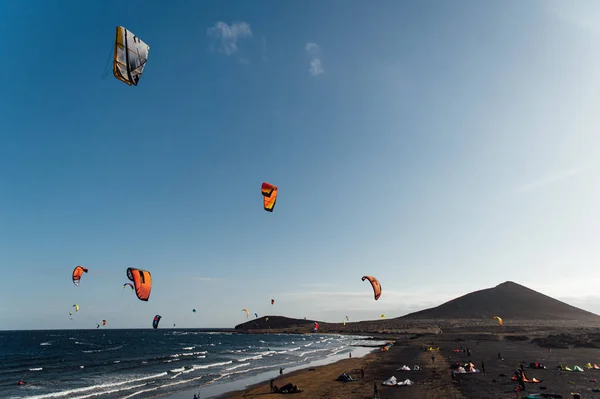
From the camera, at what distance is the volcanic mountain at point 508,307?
138250 mm

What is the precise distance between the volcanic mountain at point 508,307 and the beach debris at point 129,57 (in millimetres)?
154735

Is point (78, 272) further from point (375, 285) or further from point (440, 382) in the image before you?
point (440, 382)

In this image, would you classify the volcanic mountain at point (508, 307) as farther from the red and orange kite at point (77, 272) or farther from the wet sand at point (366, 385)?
the red and orange kite at point (77, 272)

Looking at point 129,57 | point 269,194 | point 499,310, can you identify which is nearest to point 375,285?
point 269,194

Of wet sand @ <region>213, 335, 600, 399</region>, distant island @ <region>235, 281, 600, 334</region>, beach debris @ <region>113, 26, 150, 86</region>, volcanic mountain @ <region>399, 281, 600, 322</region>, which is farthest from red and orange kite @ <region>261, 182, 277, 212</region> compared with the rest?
volcanic mountain @ <region>399, 281, 600, 322</region>

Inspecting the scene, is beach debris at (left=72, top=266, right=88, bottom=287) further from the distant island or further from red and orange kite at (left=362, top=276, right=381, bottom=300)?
the distant island

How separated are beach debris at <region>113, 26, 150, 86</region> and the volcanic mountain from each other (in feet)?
508

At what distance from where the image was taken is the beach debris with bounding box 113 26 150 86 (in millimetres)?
10495

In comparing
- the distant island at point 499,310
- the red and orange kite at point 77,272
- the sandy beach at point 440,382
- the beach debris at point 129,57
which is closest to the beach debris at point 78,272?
the red and orange kite at point 77,272

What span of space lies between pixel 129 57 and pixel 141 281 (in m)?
9.57

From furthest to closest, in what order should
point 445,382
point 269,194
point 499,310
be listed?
point 499,310 < point 445,382 < point 269,194

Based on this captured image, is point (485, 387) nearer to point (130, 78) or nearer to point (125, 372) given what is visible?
Answer: point (130, 78)

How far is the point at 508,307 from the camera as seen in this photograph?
145500mm

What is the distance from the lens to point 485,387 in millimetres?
21469
